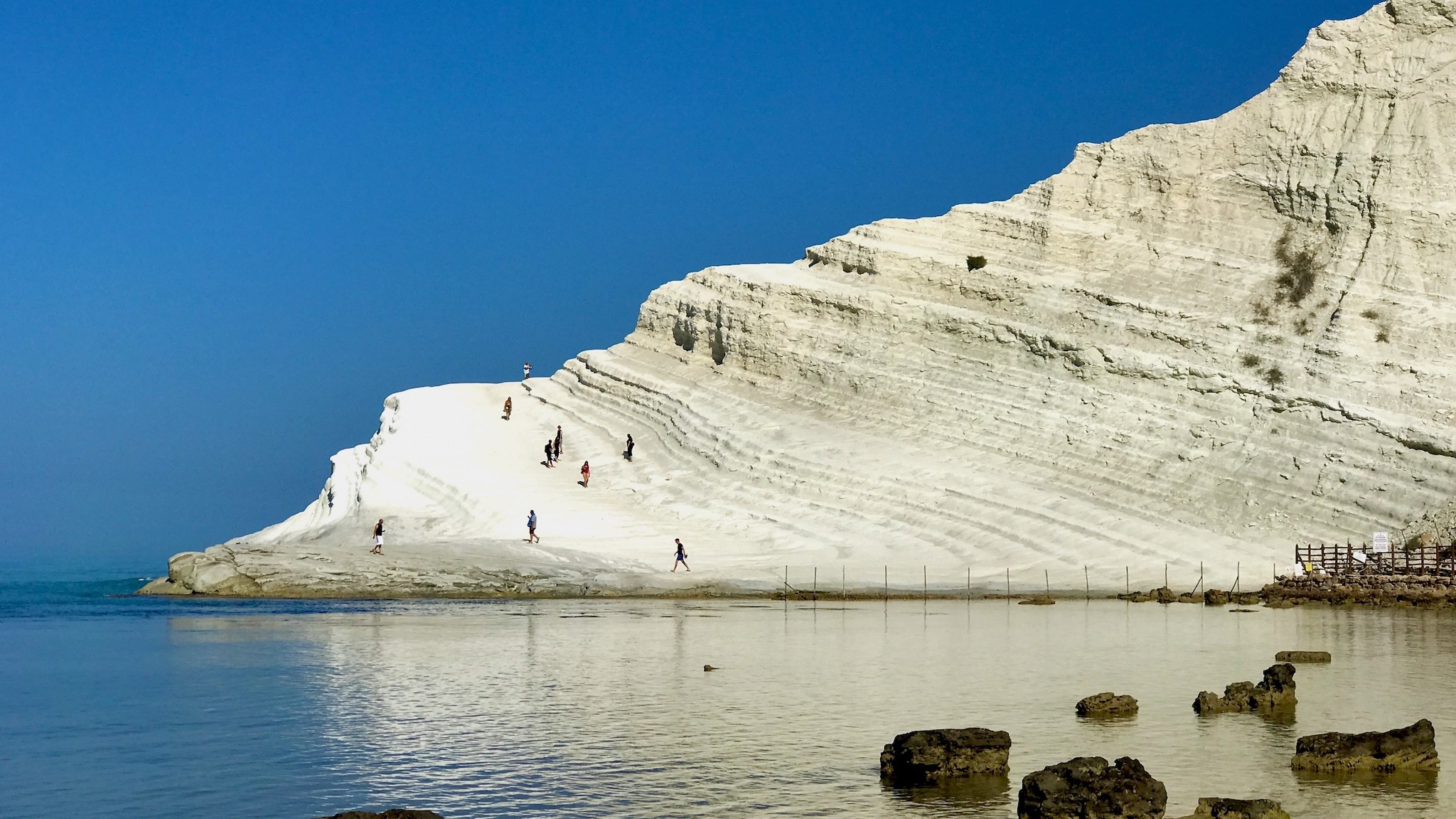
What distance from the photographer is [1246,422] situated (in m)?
43.6

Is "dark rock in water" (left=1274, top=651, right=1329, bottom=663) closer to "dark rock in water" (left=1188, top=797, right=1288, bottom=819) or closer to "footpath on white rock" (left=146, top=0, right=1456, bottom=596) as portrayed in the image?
"dark rock in water" (left=1188, top=797, right=1288, bottom=819)

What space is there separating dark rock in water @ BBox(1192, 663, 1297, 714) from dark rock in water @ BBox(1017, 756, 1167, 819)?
6163 mm

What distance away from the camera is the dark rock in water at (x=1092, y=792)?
37.9ft

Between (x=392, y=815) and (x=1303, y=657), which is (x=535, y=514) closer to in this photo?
(x=1303, y=657)

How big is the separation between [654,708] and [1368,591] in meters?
23.8

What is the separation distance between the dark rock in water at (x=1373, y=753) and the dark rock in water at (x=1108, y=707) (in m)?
3.44

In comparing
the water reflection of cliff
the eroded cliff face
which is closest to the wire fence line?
the eroded cliff face

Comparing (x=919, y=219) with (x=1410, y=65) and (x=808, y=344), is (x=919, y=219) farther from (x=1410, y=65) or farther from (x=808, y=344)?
(x=1410, y=65)

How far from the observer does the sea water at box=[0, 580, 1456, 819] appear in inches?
522

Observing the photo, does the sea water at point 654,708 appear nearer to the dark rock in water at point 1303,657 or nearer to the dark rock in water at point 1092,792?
the dark rock in water at point 1303,657

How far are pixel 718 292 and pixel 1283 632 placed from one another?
28.6 m

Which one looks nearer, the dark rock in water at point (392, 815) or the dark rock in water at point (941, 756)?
the dark rock in water at point (392, 815)

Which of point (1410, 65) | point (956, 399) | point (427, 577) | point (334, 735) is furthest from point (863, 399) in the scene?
point (334, 735)

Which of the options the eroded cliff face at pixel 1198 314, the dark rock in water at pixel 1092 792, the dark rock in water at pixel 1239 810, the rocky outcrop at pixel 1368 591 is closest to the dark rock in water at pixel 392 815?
the dark rock in water at pixel 1092 792
